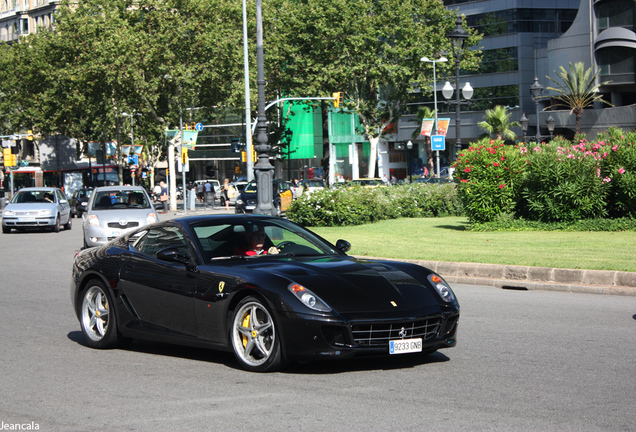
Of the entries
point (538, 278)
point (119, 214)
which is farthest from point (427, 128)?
point (538, 278)

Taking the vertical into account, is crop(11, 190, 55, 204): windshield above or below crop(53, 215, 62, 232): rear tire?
above

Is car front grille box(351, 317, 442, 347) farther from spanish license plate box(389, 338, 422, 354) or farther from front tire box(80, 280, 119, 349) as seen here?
front tire box(80, 280, 119, 349)

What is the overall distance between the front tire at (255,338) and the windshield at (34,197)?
26.4 m

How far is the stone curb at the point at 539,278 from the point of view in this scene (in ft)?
39.2

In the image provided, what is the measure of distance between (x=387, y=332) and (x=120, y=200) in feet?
50.3

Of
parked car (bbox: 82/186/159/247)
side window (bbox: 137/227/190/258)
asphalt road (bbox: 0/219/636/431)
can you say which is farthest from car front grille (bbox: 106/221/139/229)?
side window (bbox: 137/227/190/258)

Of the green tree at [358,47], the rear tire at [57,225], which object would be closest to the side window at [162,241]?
the rear tire at [57,225]

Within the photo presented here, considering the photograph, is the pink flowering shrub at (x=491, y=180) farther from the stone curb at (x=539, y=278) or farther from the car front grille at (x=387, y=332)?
the car front grille at (x=387, y=332)

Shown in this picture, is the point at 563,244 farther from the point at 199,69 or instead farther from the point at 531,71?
the point at 531,71

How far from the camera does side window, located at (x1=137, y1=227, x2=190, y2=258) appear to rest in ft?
24.7

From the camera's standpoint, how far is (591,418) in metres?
5.18

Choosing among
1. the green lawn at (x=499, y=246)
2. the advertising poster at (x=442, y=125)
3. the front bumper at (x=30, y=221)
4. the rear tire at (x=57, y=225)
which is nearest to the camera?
the green lawn at (x=499, y=246)

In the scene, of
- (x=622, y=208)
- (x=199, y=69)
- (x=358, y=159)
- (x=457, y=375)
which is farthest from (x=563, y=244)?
(x=358, y=159)

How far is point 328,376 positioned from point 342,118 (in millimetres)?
77864
